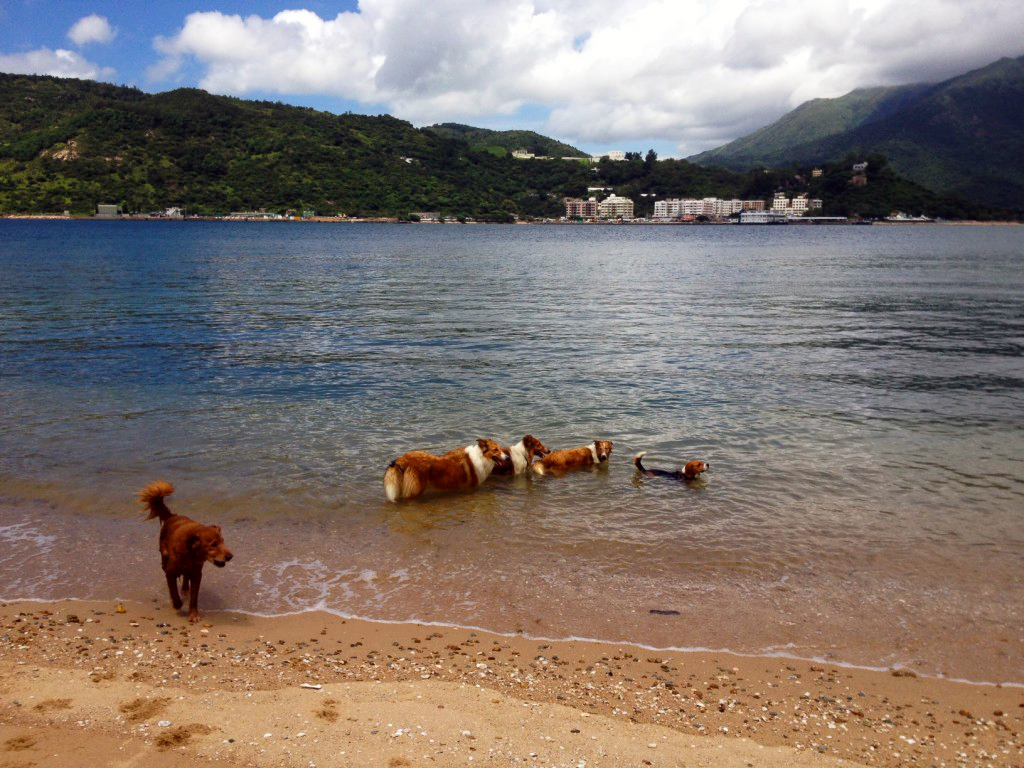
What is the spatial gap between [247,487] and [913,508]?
9985 millimetres

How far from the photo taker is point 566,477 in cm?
1244

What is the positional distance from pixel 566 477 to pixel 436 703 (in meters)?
6.56

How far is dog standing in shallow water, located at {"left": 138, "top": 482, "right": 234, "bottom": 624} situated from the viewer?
298 inches

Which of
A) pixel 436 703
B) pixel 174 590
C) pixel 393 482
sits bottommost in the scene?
pixel 436 703

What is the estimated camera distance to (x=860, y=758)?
5.61 m

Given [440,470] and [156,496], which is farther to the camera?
[440,470]

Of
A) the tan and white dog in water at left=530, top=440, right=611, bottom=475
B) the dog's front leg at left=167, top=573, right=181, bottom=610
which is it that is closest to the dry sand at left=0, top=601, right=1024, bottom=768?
the dog's front leg at left=167, top=573, right=181, bottom=610

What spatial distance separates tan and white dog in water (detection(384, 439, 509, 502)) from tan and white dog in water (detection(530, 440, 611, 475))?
0.73 metres

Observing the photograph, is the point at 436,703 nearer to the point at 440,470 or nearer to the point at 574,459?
the point at 440,470

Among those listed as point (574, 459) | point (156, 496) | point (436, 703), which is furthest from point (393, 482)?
point (436, 703)

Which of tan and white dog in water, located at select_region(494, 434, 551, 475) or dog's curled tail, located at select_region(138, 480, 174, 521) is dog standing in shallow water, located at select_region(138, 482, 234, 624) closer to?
dog's curled tail, located at select_region(138, 480, 174, 521)

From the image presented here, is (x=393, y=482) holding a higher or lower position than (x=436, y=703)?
higher

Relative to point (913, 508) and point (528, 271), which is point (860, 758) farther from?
point (528, 271)

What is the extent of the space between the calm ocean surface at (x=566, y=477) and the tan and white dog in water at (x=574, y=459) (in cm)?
32
